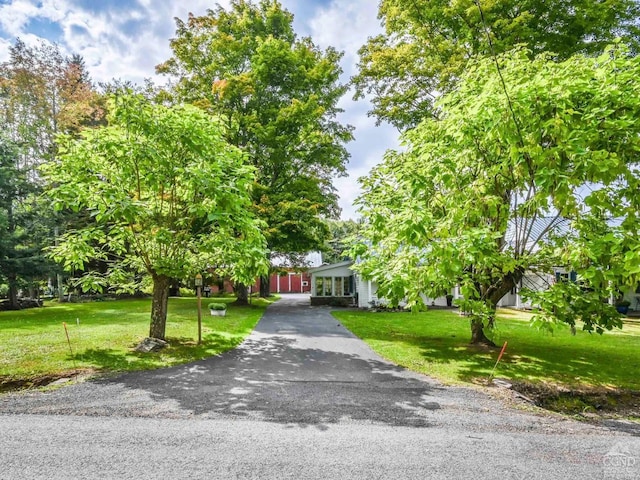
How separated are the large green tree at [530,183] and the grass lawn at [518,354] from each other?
132cm

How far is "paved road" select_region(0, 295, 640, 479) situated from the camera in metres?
3.28

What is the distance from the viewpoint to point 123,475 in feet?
10.1

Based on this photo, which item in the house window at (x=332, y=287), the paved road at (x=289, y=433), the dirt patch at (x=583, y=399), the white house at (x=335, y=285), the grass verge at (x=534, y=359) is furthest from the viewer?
the house window at (x=332, y=287)

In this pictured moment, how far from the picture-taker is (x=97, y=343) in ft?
28.9

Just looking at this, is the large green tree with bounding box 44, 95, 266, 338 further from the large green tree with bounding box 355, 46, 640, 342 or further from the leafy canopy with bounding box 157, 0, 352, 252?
the leafy canopy with bounding box 157, 0, 352, 252

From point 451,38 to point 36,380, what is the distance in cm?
1640

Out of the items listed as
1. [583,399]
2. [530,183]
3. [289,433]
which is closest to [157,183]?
[289,433]

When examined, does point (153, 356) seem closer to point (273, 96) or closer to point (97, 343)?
point (97, 343)

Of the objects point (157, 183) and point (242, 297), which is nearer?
point (157, 183)

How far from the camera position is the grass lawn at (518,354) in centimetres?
692

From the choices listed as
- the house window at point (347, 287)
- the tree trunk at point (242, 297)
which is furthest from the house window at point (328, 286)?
the tree trunk at point (242, 297)

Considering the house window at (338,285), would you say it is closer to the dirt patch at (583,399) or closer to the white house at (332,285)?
the white house at (332,285)

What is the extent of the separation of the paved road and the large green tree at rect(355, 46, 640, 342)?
7.35 feet

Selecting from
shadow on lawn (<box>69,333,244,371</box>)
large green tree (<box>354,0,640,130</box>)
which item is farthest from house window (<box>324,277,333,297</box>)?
shadow on lawn (<box>69,333,244,371</box>)
